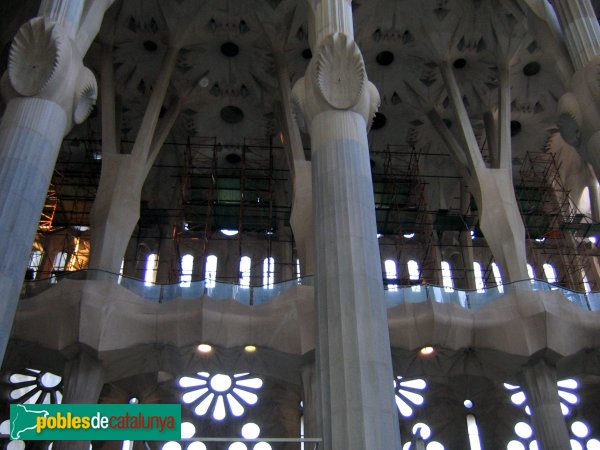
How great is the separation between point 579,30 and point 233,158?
11958 millimetres

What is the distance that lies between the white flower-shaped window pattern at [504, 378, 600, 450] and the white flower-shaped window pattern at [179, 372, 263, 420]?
6659mm

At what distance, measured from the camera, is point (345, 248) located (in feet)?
29.8

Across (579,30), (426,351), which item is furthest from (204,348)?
(579,30)

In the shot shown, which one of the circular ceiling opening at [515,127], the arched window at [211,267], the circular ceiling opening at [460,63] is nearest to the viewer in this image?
the circular ceiling opening at [460,63]

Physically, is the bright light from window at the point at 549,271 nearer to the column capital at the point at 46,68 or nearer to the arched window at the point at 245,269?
the arched window at the point at 245,269

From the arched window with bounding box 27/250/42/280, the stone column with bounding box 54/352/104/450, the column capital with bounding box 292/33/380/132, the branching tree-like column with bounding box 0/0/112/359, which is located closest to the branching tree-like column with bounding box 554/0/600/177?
the column capital with bounding box 292/33/380/132

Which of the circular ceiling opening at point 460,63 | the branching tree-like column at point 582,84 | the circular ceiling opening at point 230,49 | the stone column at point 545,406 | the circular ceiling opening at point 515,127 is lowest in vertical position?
the stone column at point 545,406

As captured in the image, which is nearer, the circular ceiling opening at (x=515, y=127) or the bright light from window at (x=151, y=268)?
the bright light from window at (x=151, y=268)

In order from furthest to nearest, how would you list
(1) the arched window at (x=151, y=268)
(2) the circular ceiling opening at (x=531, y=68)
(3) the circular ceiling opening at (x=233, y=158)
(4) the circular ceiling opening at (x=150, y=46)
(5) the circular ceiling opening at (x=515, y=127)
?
(3) the circular ceiling opening at (x=233, y=158)
(5) the circular ceiling opening at (x=515, y=127)
(1) the arched window at (x=151, y=268)
(2) the circular ceiling opening at (x=531, y=68)
(4) the circular ceiling opening at (x=150, y=46)

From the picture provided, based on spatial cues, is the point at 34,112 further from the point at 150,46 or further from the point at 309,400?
the point at 150,46

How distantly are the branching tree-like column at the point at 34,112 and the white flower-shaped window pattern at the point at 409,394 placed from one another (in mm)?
10839

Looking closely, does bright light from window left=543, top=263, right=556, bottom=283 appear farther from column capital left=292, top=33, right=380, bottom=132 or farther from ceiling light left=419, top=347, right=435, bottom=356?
column capital left=292, top=33, right=380, bottom=132

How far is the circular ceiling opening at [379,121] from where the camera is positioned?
21.5 m

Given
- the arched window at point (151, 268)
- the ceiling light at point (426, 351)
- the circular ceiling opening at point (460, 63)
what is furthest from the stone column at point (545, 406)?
the arched window at point (151, 268)
